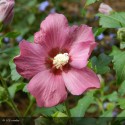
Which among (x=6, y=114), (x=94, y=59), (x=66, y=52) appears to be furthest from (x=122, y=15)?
(x=6, y=114)

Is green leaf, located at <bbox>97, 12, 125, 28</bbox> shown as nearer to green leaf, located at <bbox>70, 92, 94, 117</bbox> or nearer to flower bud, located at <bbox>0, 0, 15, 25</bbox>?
flower bud, located at <bbox>0, 0, 15, 25</bbox>

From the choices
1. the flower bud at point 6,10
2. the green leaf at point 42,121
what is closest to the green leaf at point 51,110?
the green leaf at point 42,121

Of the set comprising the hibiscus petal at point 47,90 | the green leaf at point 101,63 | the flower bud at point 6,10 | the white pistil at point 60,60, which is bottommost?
the green leaf at point 101,63

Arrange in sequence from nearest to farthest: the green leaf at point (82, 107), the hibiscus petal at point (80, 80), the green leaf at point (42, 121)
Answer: the hibiscus petal at point (80, 80) < the green leaf at point (42, 121) < the green leaf at point (82, 107)

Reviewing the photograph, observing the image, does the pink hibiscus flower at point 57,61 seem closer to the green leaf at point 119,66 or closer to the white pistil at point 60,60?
the white pistil at point 60,60

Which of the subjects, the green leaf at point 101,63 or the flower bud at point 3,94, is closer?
the green leaf at point 101,63

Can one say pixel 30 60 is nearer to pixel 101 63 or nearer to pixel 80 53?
pixel 80 53

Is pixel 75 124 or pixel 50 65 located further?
pixel 75 124

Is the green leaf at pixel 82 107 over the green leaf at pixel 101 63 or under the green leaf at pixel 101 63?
under

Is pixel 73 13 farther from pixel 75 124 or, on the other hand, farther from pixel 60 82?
pixel 60 82
